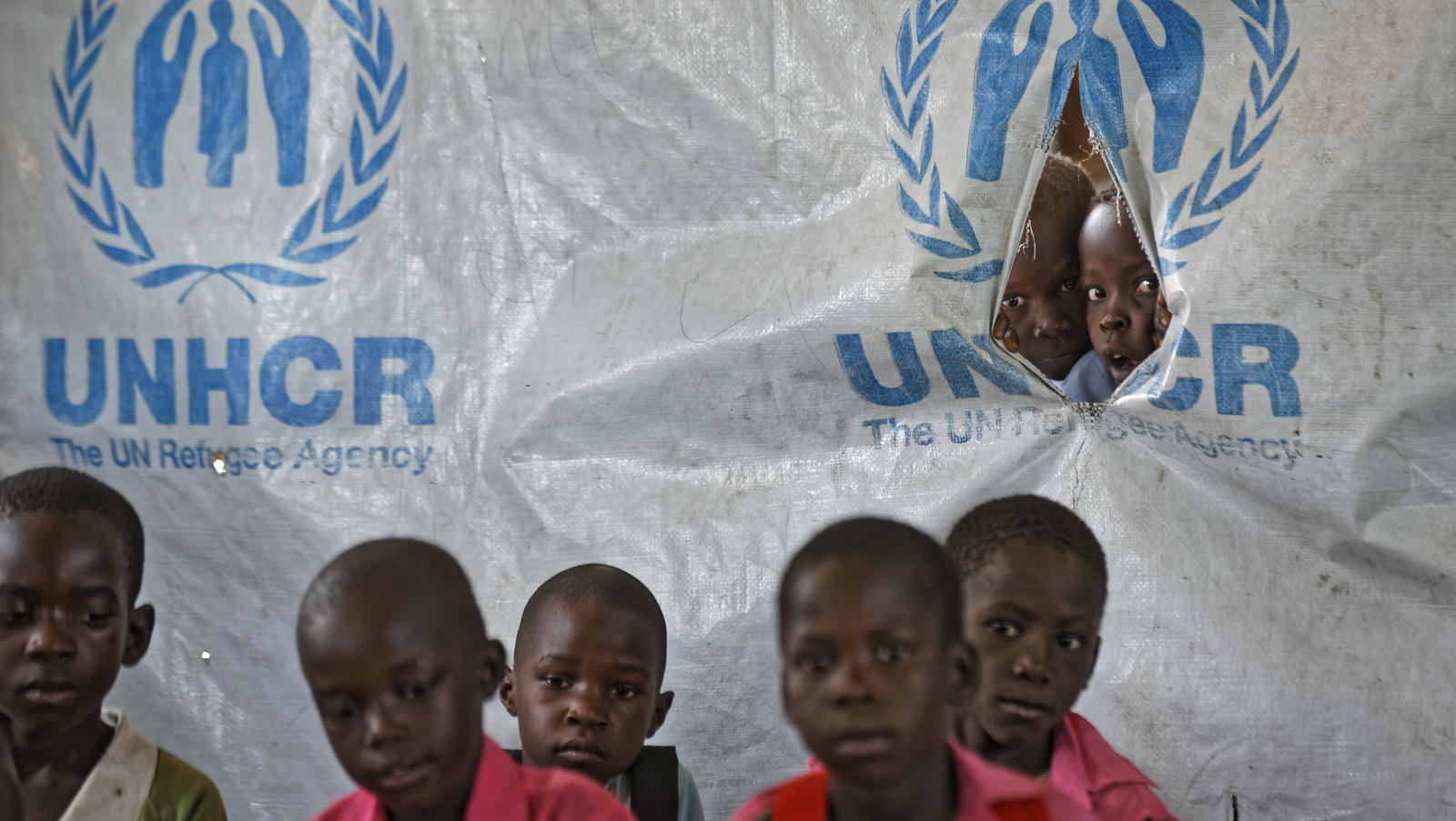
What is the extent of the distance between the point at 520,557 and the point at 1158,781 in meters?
1.26

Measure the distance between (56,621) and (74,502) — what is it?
18 cm

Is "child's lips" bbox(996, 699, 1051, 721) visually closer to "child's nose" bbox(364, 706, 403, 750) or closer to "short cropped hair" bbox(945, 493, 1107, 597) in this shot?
"short cropped hair" bbox(945, 493, 1107, 597)

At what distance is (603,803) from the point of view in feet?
4.95

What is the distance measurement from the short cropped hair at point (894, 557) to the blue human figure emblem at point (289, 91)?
5.52ft

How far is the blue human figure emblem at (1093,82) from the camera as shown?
2324mm

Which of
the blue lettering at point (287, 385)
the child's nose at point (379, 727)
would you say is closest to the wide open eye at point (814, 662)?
the child's nose at point (379, 727)

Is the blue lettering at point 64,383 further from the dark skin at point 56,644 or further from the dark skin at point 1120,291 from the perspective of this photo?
the dark skin at point 1120,291

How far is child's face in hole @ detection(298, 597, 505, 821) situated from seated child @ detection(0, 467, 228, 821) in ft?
1.83

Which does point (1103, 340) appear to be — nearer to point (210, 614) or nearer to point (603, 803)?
point (603, 803)

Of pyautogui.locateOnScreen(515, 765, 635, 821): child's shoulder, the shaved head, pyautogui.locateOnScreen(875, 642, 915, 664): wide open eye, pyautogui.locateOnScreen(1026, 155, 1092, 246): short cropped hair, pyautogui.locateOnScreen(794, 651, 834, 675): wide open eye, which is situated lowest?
pyautogui.locateOnScreen(515, 765, 635, 821): child's shoulder

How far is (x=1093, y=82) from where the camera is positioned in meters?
2.33

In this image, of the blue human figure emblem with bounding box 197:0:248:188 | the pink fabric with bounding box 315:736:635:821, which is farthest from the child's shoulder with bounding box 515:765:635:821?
the blue human figure emblem with bounding box 197:0:248:188

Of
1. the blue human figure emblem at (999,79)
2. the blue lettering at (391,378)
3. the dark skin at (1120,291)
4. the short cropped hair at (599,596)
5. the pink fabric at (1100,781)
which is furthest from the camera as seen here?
the dark skin at (1120,291)

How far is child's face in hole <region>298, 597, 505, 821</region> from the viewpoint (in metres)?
1.38
